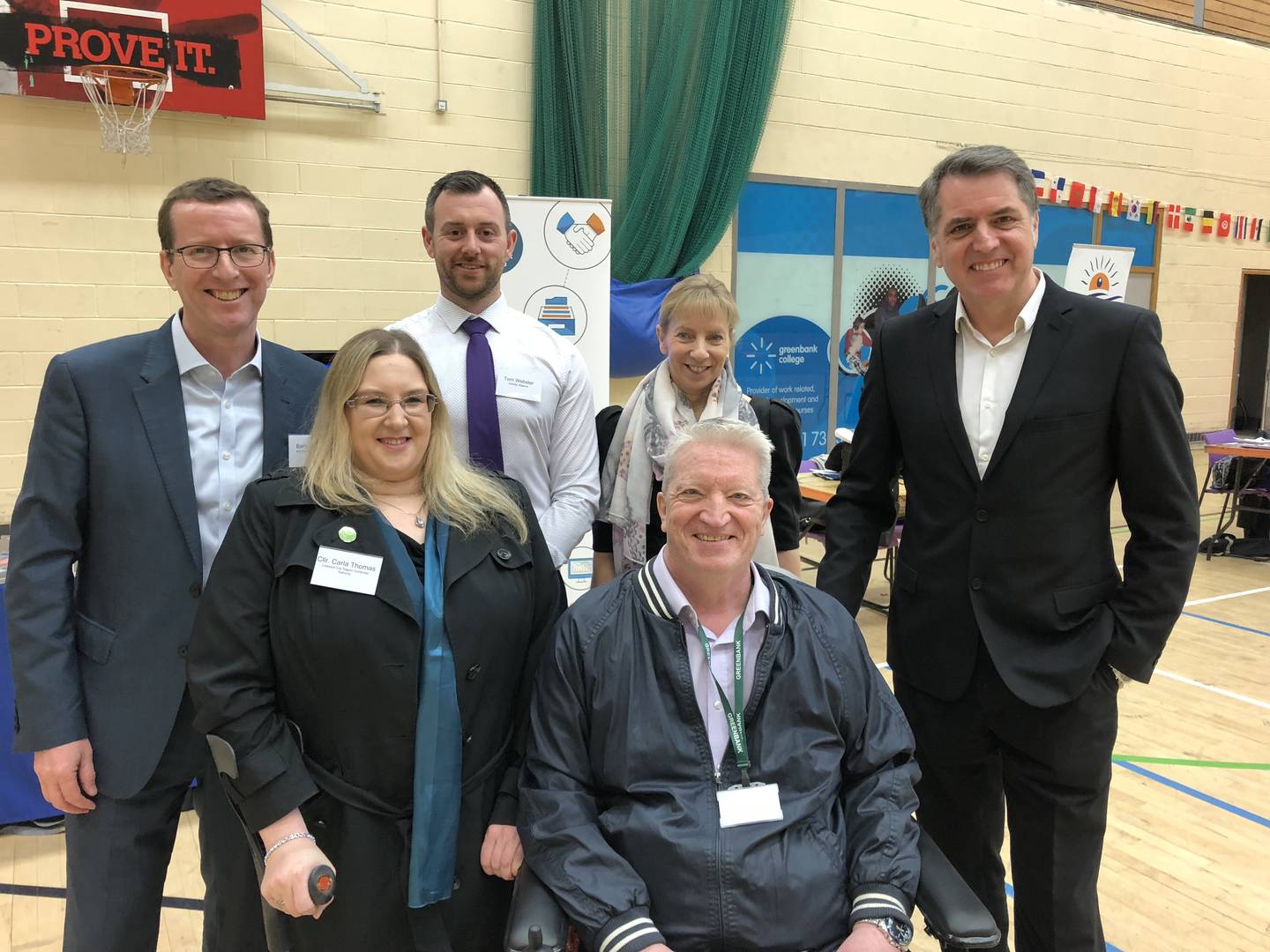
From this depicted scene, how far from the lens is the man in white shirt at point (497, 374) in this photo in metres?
2.18

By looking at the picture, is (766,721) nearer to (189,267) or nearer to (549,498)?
(549,498)

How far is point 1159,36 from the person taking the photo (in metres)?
8.34

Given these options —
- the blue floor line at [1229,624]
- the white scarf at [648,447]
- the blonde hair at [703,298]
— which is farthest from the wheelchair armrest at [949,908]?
the blue floor line at [1229,624]

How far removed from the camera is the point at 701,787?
4.94 ft

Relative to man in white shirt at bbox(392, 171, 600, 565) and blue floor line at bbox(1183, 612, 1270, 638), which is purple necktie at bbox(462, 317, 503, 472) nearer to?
man in white shirt at bbox(392, 171, 600, 565)

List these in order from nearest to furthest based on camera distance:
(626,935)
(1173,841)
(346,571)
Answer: (626,935), (346,571), (1173,841)

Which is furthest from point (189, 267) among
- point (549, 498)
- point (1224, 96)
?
point (1224, 96)

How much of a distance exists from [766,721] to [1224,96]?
1037 cm

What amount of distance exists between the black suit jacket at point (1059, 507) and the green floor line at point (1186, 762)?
2.20 metres

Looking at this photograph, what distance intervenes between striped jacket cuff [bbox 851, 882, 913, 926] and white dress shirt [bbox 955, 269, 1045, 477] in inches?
31.4

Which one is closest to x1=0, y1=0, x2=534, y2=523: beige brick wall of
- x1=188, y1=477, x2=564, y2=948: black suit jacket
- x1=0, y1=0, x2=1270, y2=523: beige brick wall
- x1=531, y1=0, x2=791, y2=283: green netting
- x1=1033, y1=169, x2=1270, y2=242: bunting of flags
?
x1=0, y1=0, x2=1270, y2=523: beige brick wall

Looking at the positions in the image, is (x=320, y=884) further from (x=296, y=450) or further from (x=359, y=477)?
(x=296, y=450)

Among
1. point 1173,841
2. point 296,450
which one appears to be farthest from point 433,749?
point 1173,841

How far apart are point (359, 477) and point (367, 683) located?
14.6 inches
